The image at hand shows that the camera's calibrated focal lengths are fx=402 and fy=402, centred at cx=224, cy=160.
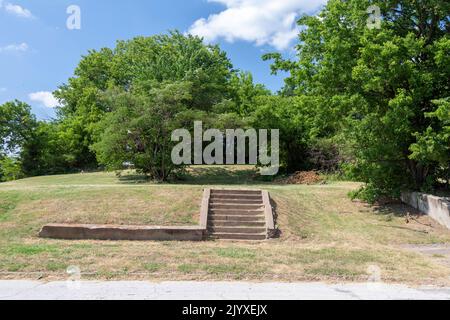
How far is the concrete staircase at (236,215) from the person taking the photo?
11391 mm

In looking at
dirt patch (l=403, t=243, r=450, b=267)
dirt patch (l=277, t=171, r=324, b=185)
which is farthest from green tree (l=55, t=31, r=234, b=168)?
dirt patch (l=403, t=243, r=450, b=267)

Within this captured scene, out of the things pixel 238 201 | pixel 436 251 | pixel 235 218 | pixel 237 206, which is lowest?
pixel 436 251

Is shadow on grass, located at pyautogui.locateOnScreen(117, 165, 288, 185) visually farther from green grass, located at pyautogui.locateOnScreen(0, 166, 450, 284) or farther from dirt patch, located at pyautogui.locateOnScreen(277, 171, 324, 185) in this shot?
green grass, located at pyautogui.locateOnScreen(0, 166, 450, 284)

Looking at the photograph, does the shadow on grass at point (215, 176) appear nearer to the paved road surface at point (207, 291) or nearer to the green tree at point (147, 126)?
the green tree at point (147, 126)

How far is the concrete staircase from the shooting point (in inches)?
448

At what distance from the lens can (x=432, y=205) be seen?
12.9m

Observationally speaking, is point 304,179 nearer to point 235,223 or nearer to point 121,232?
point 235,223

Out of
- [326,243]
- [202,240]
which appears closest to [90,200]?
[202,240]

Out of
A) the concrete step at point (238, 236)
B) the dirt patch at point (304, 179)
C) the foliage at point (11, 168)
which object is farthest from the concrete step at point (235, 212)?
the foliage at point (11, 168)

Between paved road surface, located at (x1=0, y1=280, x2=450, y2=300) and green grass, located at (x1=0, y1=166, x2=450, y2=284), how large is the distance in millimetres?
426

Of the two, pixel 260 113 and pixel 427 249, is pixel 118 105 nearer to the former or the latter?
pixel 260 113

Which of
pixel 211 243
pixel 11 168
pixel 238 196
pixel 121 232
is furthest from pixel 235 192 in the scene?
pixel 11 168

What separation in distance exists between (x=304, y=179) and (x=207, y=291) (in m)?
16.3
